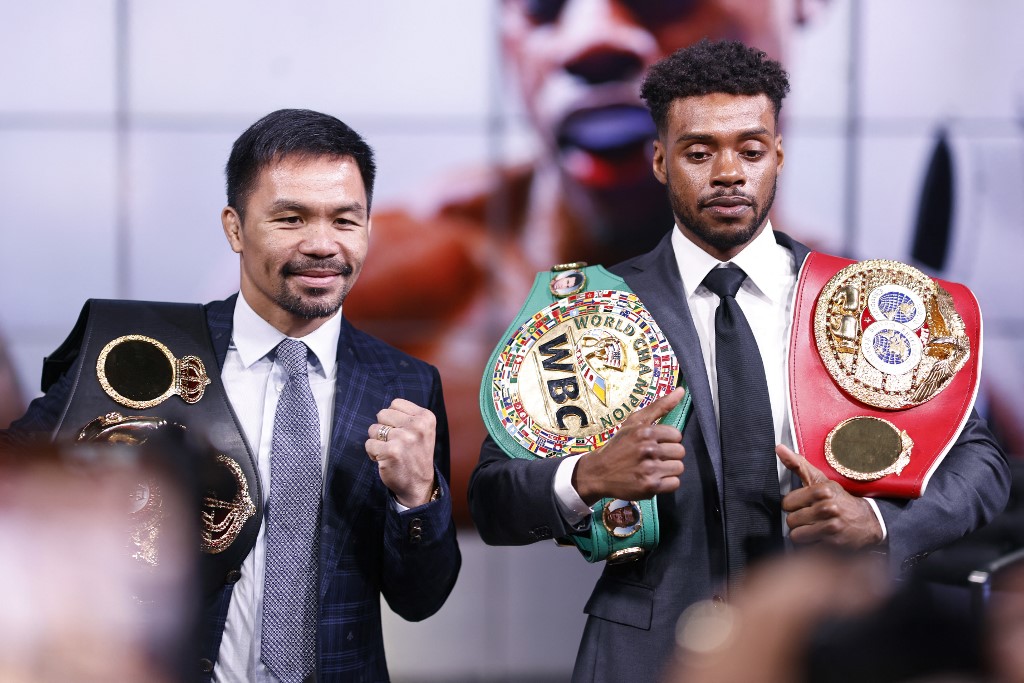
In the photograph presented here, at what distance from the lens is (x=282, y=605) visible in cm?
199

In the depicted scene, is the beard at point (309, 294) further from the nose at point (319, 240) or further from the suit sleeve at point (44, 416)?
the suit sleeve at point (44, 416)

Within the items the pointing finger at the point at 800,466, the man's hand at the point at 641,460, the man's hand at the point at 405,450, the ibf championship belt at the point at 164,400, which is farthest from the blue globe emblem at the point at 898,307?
the ibf championship belt at the point at 164,400

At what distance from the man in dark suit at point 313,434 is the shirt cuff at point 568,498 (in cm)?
25

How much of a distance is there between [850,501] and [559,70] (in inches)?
106

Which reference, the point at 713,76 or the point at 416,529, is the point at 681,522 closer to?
the point at 416,529

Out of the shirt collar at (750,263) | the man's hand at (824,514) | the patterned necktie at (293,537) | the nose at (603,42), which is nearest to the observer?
the man's hand at (824,514)

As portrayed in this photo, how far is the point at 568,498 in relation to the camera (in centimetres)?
188

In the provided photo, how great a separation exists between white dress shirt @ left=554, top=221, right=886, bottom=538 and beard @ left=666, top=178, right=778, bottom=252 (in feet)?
0.13

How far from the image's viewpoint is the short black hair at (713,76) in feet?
6.68

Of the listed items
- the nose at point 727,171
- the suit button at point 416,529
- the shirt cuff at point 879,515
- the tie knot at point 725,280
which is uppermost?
the nose at point 727,171

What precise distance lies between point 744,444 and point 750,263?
0.38 metres

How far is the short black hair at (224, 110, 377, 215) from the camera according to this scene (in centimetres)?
216

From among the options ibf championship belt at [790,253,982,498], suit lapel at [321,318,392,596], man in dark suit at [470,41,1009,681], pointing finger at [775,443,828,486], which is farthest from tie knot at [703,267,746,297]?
suit lapel at [321,318,392,596]

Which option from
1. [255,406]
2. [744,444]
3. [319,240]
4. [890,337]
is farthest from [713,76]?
[255,406]
